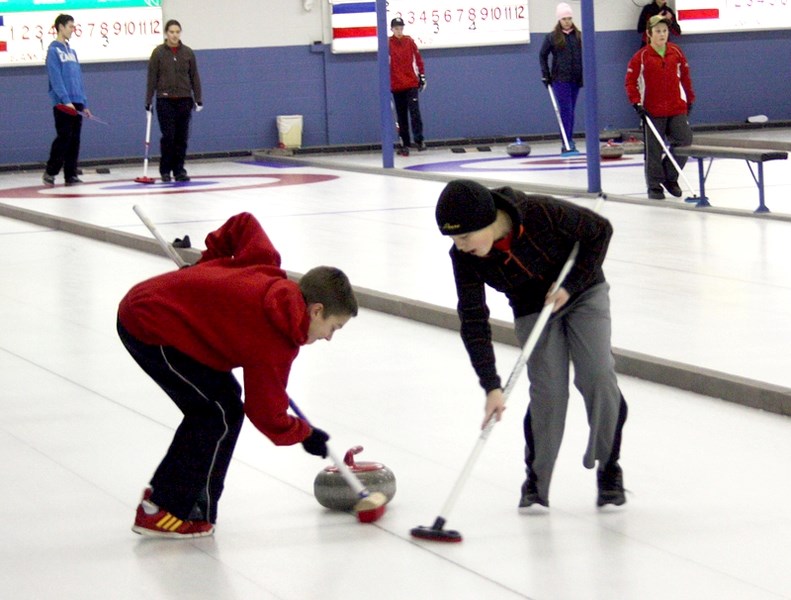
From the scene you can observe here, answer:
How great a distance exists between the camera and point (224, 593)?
12.2ft

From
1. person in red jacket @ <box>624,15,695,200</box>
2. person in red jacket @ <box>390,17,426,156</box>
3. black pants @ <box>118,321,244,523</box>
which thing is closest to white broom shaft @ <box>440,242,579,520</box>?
black pants @ <box>118,321,244,523</box>

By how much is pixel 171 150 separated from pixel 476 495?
12102 millimetres

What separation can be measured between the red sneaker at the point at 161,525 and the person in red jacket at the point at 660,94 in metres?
8.56

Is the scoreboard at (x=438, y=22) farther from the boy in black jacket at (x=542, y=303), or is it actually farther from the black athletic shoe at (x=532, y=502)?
the black athletic shoe at (x=532, y=502)

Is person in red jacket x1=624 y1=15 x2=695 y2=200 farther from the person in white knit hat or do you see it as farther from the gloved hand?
the gloved hand

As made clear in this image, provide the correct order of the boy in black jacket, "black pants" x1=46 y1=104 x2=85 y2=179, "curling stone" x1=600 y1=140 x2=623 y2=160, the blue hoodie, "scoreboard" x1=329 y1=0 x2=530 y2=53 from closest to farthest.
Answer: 1. the boy in black jacket
2. the blue hoodie
3. "black pants" x1=46 y1=104 x2=85 y2=179
4. "curling stone" x1=600 y1=140 x2=623 y2=160
5. "scoreboard" x1=329 y1=0 x2=530 y2=53

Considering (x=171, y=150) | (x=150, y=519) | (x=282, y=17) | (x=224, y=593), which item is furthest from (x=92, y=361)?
(x=282, y=17)

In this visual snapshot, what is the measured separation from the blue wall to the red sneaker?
15.8m

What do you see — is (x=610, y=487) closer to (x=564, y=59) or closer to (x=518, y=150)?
(x=564, y=59)

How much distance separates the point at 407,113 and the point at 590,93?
696 centimetres

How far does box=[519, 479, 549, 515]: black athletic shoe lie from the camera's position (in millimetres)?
4281

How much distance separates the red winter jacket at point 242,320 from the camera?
150 inches

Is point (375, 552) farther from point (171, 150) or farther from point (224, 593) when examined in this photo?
point (171, 150)

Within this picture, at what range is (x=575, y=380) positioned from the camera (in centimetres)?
430
